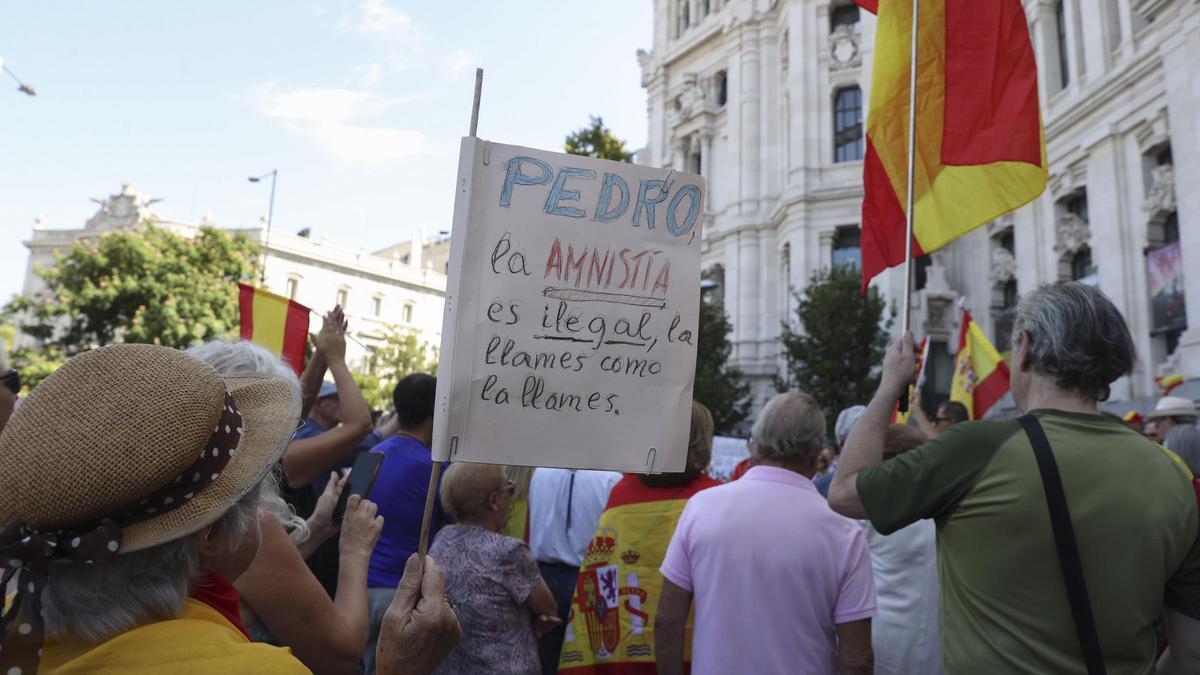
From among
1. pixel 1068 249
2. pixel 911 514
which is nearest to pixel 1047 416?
pixel 911 514

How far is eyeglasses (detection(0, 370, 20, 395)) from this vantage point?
3047 millimetres

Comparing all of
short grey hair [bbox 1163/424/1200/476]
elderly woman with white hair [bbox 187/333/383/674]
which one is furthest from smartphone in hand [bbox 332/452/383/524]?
short grey hair [bbox 1163/424/1200/476]

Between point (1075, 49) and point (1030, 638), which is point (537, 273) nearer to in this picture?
point (1030, 638)

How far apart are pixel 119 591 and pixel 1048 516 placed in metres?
1.99

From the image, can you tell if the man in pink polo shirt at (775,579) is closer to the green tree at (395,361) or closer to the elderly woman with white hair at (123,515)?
the elderly woman with white hair at (123,515)

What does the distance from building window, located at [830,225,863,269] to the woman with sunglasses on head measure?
24.3 metres

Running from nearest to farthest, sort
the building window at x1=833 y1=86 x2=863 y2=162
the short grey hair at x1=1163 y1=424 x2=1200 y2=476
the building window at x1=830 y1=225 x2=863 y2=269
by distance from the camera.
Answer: the short grey hair at x1=1163 y1=424 x2=1200 y2=476
the building window at x1=830 y1=225 x2=863 y2=269
the building window at x1=833 y1=86 x2=863 y2=162

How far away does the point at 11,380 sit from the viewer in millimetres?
3084

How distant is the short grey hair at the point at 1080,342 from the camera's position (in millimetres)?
2180

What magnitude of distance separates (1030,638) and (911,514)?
0.39 meters

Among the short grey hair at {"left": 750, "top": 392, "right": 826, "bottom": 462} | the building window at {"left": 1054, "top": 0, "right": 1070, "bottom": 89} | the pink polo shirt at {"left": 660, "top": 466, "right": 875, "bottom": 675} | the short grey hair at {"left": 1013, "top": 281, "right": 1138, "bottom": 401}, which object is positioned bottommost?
the pink polo shirt at {"left": 660, "top": 466, "right": 875, "bottom": 675}

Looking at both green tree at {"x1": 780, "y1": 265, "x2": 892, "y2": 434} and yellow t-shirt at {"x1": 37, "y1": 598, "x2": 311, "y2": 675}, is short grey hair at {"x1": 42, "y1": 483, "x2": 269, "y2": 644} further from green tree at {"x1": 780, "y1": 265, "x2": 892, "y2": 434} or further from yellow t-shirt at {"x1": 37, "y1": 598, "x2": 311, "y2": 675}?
green tree at {"x1": 780, "y1": 265, "x2": 892, "y2": 434}

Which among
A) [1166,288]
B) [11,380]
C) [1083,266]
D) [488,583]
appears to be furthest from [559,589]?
[1083,266]

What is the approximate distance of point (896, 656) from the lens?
316cm
